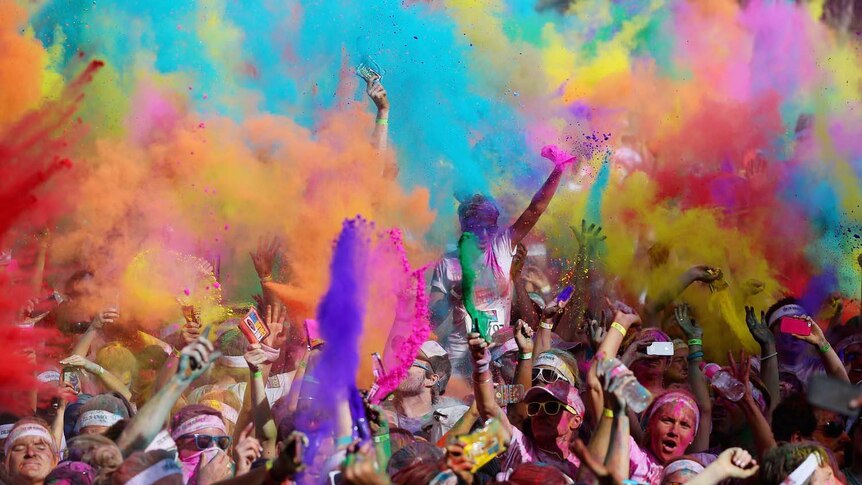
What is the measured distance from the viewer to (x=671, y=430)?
4.89 metres

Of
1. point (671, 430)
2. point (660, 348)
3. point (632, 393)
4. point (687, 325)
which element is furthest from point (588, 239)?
point (632, 393)

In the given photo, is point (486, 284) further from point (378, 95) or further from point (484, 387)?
point (484, 387)

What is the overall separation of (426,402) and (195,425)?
1.38m

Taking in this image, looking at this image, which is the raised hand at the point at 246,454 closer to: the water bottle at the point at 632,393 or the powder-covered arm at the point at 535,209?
the water bottle at the point at 632,393

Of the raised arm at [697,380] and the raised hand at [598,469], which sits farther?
the raised arm at [697,380]

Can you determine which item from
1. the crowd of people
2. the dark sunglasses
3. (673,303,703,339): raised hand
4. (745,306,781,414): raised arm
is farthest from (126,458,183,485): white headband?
(673,303,703,339): raised hand

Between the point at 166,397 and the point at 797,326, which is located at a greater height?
the point at 797,326

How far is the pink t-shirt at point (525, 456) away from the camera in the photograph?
462 centimetres

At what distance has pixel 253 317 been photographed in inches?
197

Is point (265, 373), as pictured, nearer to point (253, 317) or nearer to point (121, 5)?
point (253, 317)

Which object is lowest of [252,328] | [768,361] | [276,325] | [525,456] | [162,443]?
[525,456]

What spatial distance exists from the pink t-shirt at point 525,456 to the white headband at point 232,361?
6.49 ft

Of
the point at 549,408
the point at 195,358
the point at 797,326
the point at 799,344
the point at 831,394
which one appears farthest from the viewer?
the point at 799,344

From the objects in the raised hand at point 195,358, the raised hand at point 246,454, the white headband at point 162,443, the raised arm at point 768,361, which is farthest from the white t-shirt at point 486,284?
the raised hand at point 195,358
